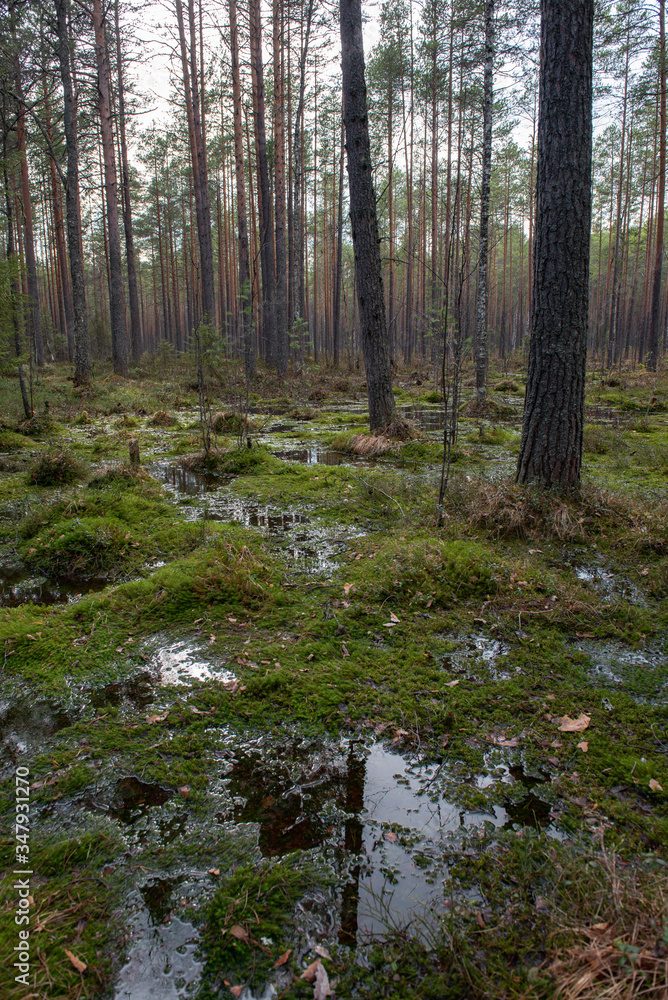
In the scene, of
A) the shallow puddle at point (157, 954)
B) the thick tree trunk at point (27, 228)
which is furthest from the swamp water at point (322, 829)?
the thick tree trunk at point (27, 228)

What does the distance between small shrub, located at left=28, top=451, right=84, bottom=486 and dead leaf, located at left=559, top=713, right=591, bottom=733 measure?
661 centimetres

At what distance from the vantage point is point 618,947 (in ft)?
4.26

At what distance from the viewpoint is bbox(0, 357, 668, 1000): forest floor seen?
1.47 meters

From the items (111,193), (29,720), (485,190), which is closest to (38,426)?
(29,720)

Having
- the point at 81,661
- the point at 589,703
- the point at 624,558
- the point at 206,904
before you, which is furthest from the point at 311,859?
the point at 624,558

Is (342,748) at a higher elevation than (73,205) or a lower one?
→ lower

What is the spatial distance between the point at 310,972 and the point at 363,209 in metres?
8.63

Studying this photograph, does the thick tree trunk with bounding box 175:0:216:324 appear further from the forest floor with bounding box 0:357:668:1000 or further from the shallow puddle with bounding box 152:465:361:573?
the forest floor with bounding box 0:357:668:1000

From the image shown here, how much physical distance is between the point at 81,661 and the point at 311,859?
1857 millimetres

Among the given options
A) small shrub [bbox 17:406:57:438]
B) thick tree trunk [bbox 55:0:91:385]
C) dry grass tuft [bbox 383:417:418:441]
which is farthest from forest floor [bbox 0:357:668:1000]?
thick tree trunk [bbox 55:0:91:385]

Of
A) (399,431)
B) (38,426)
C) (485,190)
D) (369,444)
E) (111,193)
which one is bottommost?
(369,444)

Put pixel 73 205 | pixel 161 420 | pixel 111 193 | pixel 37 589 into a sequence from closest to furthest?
1. pixel 37 589
2. pixel 161 420
3. pixel 73 205
4. pixel 111 193

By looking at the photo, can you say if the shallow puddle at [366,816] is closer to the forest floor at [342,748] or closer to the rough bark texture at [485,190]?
the forest floor at [342,748]

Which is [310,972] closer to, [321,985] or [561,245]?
[321,985]
